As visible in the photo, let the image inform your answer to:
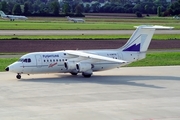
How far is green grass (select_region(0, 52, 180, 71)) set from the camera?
46.8m

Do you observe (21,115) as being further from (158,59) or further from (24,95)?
(158,59)

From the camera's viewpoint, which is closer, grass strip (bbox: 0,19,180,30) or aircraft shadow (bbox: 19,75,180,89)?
aircraft shadow (bbox: 19,75,180,89)

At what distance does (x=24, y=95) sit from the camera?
30.7 m

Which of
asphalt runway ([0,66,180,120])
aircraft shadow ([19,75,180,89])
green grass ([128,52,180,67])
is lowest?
green grass ([128,52,180,67])

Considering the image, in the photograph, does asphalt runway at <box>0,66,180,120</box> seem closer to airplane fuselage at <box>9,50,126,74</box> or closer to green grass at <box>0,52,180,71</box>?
airplane fuselage at <box>9,50,126,74</box>

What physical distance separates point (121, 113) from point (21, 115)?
5264 millimetres

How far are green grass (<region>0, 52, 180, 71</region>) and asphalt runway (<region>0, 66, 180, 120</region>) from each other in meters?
5.37

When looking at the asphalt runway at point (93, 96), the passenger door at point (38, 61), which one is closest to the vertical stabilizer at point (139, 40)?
the asphalt runway at point (93, 96)

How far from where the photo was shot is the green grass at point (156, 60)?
4681 centimetres

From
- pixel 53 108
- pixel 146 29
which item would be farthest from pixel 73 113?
pixel 146 29

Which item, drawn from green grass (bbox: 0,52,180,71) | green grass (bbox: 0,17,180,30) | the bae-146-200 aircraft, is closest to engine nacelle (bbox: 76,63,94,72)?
the bae-146-200 aircraft

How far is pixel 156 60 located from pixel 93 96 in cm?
2151

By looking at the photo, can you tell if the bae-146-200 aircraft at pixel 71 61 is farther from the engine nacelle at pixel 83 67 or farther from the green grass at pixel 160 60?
the green grass at pixel 160 60

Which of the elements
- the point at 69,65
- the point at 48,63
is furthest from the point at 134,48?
the point at 48,63
